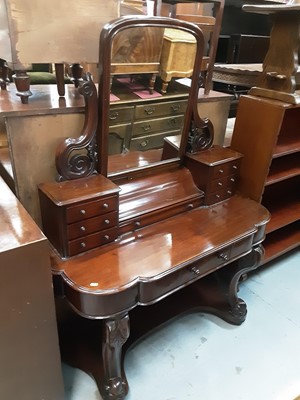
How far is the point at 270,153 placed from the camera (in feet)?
5.38

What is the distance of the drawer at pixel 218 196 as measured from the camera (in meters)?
1.54

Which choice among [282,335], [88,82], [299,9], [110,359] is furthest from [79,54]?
[282,335]

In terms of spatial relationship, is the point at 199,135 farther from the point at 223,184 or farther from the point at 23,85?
the point at 23,85

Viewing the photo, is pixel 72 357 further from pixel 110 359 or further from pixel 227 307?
pixel 227 307

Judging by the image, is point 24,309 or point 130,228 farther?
point 130,228

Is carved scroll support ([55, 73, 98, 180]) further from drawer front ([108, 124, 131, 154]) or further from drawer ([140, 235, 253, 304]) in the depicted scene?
drawer ([140, 235, 253, 304])

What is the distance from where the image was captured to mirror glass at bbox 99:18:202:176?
1.21 metres

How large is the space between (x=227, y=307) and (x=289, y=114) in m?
1.17

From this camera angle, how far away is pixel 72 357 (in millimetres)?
1458

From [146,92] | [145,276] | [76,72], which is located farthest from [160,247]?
[76,72]

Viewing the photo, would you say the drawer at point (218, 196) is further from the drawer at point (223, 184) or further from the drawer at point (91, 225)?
the drawer at point (91, 225)

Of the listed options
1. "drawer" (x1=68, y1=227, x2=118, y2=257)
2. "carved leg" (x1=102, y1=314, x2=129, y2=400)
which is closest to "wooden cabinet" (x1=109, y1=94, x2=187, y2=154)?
"drawer" (x1=68, y1=227, x2=118, y2=257)

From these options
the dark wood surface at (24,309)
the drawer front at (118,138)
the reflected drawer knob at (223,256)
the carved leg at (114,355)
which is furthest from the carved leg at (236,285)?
the dark wood surface at (24,309)

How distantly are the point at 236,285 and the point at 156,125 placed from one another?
0.87 metres
